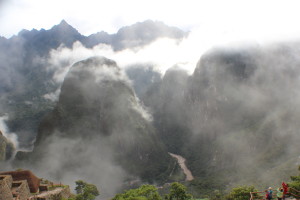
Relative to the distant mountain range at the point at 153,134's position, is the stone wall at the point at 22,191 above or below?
below

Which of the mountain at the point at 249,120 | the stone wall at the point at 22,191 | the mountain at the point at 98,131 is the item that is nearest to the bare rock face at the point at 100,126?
the mountain at the point at 98,131

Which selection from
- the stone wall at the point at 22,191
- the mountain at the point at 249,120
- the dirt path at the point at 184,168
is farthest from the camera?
the dirt path at the point at 184,168

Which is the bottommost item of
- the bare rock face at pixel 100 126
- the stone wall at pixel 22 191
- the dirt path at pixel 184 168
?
the stone wall at pixel 22 191

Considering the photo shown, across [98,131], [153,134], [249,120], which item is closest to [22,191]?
[98,131]

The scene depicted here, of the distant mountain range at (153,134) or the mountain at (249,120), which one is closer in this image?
the mountain at (249,120)

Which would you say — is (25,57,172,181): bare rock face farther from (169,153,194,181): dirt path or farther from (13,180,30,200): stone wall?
(13,180,30,200): stone wall

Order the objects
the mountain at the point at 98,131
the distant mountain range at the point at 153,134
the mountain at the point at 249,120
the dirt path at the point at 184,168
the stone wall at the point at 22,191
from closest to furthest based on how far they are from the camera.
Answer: the stone wall at the point at 22,191, the mountain at the point at 249,120, the distant mountain range at the point at 153,134, the mountain at the point at 98,131, the dirt path at the point at 184,168

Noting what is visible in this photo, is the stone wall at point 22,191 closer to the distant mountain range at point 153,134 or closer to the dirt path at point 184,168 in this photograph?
the distant mountain range at point 153,134

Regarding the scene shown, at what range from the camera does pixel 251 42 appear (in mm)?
196500

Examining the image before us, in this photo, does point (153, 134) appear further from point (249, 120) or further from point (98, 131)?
point (249, 120)

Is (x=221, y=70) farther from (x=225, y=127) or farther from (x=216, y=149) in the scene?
(x=216, y=149)

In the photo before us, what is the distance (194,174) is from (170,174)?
12.3m

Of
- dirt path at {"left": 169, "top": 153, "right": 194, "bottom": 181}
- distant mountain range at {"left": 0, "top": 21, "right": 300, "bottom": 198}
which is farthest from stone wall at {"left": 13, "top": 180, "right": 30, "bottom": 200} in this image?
dirt path at {"left": 169, "top": 153, "right": 194, "bottom": 181}

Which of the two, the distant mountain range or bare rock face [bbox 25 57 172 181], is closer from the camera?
the distant mountain range
